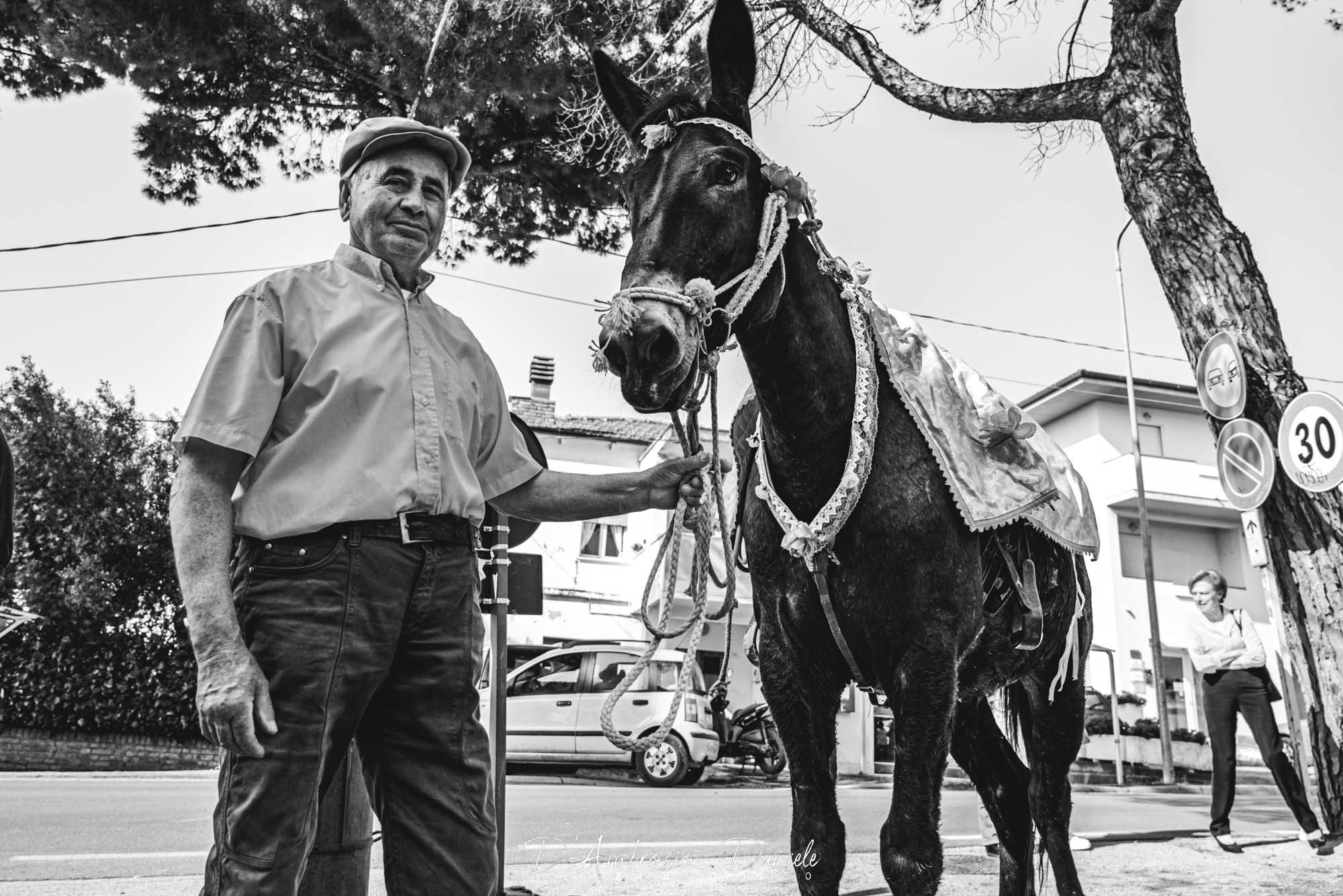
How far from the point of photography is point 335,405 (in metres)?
2.43

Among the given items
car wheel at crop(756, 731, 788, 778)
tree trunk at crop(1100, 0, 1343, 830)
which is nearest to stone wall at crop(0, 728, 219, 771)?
car wheel at crop(756, 731, 788, 778)

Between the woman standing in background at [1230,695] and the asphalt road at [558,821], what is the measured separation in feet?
4.31

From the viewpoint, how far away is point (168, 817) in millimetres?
9648

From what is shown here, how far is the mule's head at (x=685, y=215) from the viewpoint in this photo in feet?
8.12

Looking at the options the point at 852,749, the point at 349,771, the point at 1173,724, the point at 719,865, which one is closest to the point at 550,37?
the point at 719,865

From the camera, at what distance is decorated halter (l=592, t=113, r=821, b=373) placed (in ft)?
8.16

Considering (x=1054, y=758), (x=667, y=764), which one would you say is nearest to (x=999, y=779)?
(x=1054, y=758)

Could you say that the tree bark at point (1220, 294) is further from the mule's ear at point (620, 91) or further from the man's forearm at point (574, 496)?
the man's forearm at point (574, 496)

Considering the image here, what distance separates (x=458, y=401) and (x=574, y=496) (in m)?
0.45

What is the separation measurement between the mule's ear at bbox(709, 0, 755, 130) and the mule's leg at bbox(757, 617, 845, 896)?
152cm

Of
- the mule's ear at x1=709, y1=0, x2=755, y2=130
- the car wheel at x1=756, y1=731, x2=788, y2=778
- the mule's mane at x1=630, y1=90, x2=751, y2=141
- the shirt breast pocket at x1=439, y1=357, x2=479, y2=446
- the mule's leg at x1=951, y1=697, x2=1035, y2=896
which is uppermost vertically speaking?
the mule's ear at x1=709, y1=0, x2=755, y2=130

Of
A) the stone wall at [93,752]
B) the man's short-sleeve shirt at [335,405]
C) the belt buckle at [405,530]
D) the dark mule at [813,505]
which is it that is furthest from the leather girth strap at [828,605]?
the stone wall at [93,752]

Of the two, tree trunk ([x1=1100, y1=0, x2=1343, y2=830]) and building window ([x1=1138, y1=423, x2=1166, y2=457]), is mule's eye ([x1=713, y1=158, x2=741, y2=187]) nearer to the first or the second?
tree trunk ([x1=1100, y1=0, x2=1343, y2=830])

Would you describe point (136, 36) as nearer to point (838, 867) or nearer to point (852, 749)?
point (838, 867)
